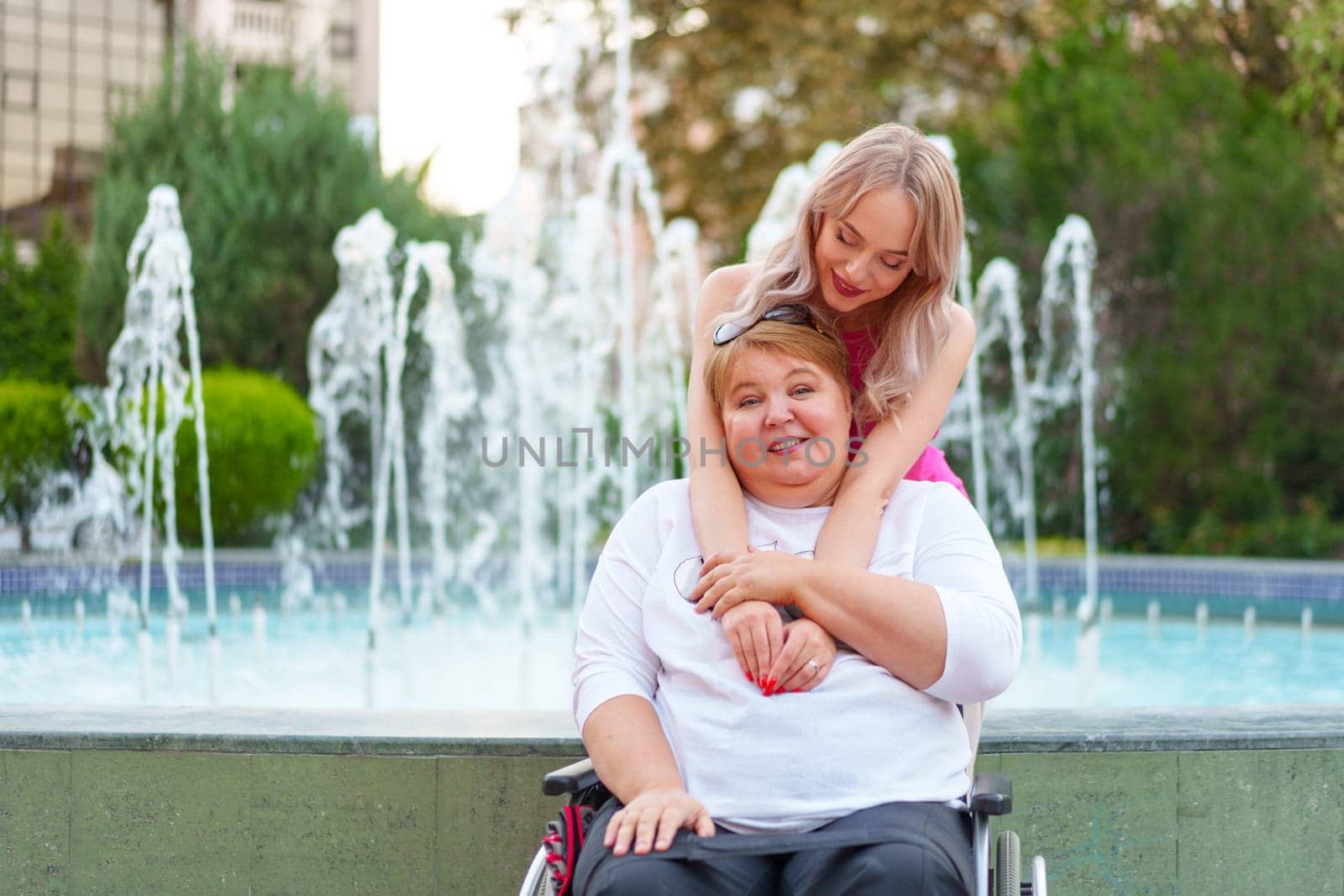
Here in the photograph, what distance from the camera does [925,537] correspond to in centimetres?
215

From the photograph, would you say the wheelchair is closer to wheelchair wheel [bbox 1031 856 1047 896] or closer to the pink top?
wheelchair wheel [bbox 1031 856 1047 896]

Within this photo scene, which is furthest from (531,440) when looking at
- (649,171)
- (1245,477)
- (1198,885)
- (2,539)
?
(1198,885)

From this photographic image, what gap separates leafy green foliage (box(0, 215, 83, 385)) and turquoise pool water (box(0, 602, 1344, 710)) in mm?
8524

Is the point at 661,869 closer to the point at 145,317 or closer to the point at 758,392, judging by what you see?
the point at 758,392

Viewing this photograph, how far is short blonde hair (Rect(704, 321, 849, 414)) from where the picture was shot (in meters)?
2.13

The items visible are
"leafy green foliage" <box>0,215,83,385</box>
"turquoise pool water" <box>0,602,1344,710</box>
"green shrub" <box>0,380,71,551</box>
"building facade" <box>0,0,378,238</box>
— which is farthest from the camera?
"building facade" <box>0,0,378,238</box>

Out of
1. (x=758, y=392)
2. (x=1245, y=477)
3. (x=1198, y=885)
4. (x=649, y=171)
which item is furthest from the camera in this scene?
(x=649, y=171)

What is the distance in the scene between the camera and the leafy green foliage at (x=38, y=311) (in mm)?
14945

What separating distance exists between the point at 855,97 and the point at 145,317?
8486 mm

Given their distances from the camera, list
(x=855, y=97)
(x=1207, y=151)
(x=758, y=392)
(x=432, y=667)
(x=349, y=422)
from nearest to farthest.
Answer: (x=758, y=392) < (x=432, y=667) < (x=1207, y=151) < (x=349, y=422) < (x=855, y=97)

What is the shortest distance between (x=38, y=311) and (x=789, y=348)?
14.9 metres

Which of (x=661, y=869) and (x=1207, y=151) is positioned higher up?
(x=1207, y=151)

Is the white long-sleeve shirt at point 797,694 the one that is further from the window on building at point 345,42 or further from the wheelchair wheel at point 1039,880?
the window on building at point 345,42

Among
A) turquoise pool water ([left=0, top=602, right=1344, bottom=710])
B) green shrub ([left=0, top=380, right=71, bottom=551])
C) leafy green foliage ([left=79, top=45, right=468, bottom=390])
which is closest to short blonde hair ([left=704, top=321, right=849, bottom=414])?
turquoise pool water ([left=0, top=602, right=1344, bottom=710])
